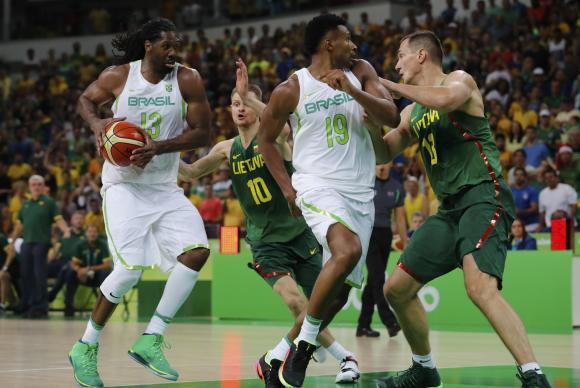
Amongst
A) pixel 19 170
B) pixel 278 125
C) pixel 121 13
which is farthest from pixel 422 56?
pixel 121 13

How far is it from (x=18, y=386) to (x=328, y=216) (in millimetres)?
2414

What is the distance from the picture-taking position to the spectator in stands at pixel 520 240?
47.8ft

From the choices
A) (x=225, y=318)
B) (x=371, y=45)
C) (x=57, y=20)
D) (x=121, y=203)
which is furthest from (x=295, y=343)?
(x=57, y=20)

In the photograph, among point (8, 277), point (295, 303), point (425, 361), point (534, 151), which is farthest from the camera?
point (8, 277)

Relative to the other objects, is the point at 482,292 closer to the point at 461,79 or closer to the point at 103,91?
the point at 461,79

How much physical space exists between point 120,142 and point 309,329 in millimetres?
1817

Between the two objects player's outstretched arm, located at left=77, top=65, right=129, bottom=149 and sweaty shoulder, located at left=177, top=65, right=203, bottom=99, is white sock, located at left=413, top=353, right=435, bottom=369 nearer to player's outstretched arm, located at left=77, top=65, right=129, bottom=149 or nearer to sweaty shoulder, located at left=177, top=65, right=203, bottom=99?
sweaty shoulder, located at left=177, top=65, right=203, bottom=99

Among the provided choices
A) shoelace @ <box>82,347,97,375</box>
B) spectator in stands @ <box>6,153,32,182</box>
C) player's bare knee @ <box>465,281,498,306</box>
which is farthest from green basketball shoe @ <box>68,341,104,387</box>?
spectator in stands @ <box>6,153,32,182</box>

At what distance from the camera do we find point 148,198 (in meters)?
7.46

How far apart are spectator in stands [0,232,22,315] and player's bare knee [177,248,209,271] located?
1276cm

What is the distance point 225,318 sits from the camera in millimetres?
16594

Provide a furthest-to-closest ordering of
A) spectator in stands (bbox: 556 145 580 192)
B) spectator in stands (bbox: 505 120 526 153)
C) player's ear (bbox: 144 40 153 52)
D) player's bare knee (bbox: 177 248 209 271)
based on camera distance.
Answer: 1. spectator in stands (bbox: 505 120 526 153)
2. spectator in stands (bbox: 556 145 580 192)
3. player's ear (bbox: 144 40 153 52)
4. player's bare knee (bbox: 177 248 209 271)

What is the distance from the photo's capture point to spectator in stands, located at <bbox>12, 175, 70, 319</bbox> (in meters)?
17.6

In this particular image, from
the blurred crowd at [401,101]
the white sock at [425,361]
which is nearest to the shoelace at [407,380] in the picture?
the white sock at [425,361]
